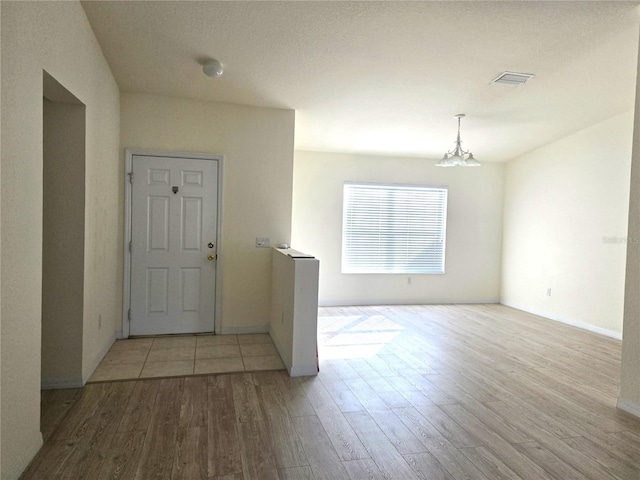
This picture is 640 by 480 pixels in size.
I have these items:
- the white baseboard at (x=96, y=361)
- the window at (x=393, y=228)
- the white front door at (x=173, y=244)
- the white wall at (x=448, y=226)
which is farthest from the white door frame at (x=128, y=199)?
the window at (x=393, y=228)

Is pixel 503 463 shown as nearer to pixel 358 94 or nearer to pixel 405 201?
pixel 358 94

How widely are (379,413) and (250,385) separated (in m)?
1.07

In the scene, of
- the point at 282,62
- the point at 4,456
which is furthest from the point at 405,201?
the point at 4,456

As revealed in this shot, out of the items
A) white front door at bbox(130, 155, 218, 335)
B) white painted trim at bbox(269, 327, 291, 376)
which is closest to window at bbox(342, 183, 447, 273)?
white painted trim at bbox(269, 327, 291, 376)

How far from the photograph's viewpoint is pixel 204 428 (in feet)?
8.54

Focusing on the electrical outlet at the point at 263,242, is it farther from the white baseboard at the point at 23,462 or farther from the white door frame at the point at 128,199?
the white baseboard at the point at 23,462

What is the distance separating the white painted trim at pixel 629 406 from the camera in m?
2.91

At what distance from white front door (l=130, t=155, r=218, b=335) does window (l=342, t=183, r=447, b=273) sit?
2.65 meters

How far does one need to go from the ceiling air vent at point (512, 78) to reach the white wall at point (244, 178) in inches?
89.4

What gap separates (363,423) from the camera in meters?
2.70

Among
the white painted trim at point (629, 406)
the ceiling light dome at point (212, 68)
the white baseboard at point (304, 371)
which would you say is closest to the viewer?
the white painted trim at point (629, 406)

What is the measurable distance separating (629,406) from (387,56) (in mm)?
3313

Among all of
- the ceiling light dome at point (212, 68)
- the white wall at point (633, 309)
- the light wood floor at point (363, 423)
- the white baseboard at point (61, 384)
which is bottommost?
the light wood floor at point (363, 423)

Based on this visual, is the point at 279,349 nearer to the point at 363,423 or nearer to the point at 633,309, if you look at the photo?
the point at 363,423
